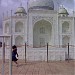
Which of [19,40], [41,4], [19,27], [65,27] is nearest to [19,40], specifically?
[19,40]

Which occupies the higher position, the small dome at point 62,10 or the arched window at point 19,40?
the small dome at point 62,10

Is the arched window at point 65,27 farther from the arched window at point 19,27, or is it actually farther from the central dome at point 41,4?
the arched window at point 19,27

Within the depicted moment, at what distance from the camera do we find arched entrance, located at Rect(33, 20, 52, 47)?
2814 cm

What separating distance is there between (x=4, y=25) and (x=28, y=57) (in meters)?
16.2

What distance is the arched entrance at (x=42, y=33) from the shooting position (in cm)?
2814

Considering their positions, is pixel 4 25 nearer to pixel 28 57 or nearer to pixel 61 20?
pixel 61 20

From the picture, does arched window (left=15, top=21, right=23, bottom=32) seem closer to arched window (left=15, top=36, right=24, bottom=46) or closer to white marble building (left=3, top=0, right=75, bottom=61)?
white marble building (left=3, top=0, right=75, bottom=61)

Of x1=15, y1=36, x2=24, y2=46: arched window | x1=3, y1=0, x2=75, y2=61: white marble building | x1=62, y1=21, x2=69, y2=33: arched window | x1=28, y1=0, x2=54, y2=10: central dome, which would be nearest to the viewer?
x1=3, y1=0, x2=75, y2=61: white marble building

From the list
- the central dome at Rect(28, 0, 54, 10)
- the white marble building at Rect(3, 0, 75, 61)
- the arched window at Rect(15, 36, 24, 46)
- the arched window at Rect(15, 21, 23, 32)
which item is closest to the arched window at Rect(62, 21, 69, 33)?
the white marble building at Rect(3, 0, 75, 61)

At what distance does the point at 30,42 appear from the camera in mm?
26156

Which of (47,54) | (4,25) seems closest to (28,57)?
(47,54)

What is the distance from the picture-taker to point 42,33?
28.4m

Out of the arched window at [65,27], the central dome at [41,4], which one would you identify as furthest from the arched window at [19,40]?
the arched window at [65,27]

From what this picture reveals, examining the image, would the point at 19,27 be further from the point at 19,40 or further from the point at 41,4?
the point at 41,4
